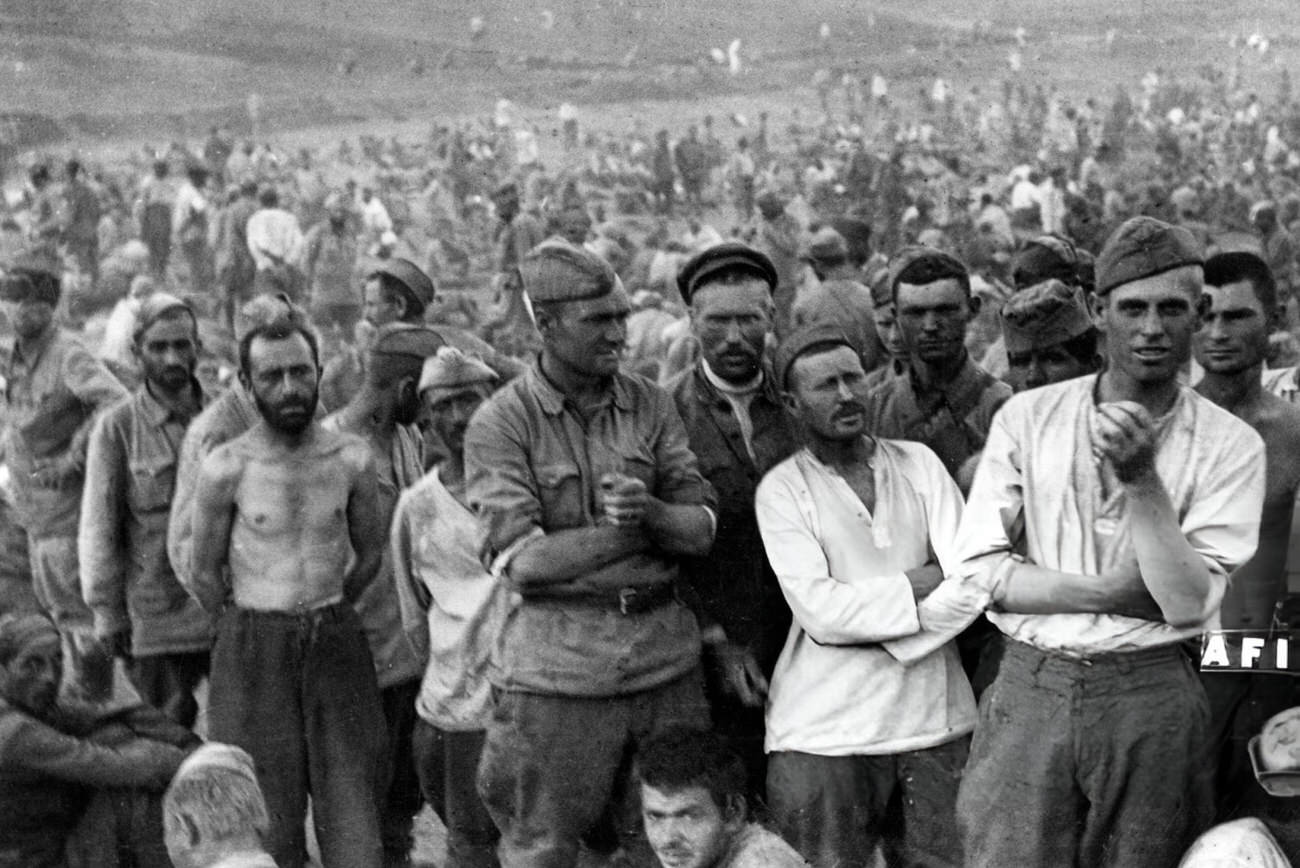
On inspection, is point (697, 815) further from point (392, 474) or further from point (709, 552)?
point (392, 474)

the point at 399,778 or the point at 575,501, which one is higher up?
the point at 575,501

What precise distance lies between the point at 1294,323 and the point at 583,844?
2300 mm

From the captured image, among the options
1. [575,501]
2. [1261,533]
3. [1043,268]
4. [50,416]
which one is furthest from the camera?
[50,416]

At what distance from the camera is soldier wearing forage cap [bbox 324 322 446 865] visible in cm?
539

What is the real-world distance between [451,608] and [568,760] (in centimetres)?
61

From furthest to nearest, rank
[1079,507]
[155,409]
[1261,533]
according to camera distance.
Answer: [155,409]
[1261,533]
[1079,507]

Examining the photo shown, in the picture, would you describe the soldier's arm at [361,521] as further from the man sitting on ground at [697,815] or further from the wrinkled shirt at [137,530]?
the man sitting on ground at [697,815]

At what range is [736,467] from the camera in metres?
5.08

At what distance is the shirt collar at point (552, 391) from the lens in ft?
16.2

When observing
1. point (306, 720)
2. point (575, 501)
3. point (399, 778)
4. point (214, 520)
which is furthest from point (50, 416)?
point (575, 501)

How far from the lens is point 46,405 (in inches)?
220

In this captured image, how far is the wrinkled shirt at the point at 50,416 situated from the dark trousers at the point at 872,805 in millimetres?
2150

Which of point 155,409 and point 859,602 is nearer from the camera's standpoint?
point 859,602

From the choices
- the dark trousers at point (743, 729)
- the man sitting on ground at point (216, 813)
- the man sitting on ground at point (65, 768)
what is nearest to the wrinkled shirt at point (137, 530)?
the man sitting on ground at point (65, 768)
